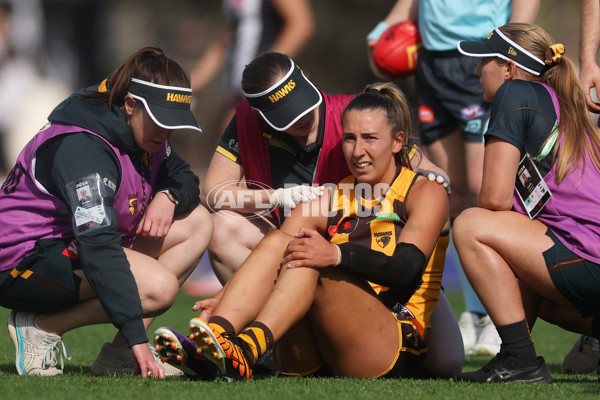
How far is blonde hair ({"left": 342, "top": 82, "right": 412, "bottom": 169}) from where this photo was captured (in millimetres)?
4141

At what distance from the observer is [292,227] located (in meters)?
4.08

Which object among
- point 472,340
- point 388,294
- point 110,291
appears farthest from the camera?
point 472,340

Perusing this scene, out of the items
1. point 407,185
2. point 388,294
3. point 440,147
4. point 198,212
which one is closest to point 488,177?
point 407,185

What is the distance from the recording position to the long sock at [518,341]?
377 centimetres

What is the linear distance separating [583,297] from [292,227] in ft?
3.89

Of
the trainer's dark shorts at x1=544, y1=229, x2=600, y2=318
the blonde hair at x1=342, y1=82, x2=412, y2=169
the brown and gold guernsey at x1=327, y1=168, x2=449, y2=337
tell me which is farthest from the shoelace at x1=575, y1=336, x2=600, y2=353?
the blonde hair at x1=342, y1=82, x2=412, y2=169

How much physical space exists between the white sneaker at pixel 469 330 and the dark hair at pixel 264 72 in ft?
5.95

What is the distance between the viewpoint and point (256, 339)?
140 inches

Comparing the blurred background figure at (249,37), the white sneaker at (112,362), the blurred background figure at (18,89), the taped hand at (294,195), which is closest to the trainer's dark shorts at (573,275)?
the taped hand at (294,195)

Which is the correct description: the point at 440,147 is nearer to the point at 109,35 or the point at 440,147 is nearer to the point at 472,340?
the point at 472,340

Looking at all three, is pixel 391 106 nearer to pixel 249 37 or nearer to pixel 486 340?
pixel 486 340

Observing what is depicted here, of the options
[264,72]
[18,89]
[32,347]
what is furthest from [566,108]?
[18,89]

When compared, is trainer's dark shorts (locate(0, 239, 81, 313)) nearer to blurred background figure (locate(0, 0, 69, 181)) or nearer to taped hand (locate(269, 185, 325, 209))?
taped hand (locate(269, 185, 325, 209))

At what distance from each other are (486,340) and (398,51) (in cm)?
177
